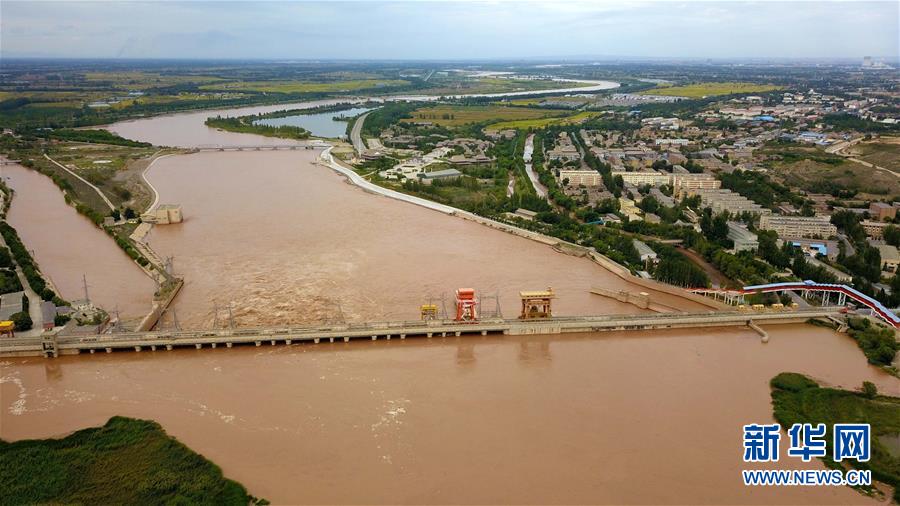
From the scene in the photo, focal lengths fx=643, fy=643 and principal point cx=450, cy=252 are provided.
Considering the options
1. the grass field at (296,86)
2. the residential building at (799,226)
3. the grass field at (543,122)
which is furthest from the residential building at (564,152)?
the grass field at (296,86)

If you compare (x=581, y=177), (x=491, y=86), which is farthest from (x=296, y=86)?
(x=581, y=177)

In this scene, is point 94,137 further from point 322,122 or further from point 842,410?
point 842,410

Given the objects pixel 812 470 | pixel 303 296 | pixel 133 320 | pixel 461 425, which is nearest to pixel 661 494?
pixel 812 470

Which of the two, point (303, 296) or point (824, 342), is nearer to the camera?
point (824, 342)

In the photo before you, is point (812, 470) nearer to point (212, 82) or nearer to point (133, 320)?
point (133, 320)

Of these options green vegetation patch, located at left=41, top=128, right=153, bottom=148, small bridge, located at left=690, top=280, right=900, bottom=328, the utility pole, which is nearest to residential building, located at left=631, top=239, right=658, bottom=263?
small bridge, located at left=690, top=280, right=900, bottom=328

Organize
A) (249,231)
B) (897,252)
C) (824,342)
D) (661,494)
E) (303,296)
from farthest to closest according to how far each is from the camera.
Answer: (249,231) < (897,252) < (303,296) < (824,342) < (661,494)

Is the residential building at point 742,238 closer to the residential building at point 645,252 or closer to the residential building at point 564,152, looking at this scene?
the residential building at point 645,252
